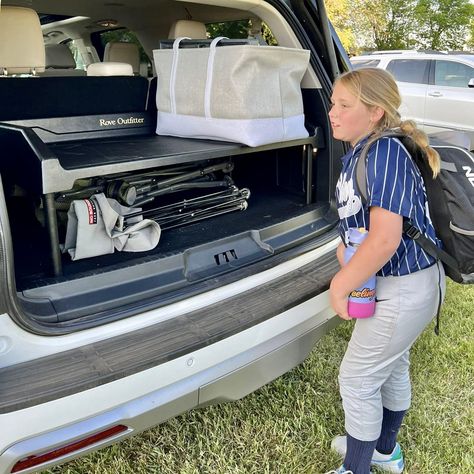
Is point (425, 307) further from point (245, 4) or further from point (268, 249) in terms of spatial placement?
point (245, 4)

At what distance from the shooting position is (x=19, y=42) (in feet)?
8.21

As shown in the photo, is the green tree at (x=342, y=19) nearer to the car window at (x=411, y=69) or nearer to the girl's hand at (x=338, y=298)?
the car window at (x=411, y=69)

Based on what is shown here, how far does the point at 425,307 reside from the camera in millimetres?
1859

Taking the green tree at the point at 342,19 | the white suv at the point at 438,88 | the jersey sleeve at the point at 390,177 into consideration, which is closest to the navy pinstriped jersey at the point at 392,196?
the jersey sleeve at the point at 390,177

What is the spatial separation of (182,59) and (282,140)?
594mm

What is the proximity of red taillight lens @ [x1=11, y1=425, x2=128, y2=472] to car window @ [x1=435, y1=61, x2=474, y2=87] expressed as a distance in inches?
324

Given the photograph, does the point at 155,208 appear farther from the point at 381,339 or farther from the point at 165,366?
the point at 381,339

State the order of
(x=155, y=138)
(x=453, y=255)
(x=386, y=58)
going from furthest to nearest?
(x=386, y=58), (x=155, y=138), (x=453, y=255)

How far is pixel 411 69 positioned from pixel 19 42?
7.68 meters

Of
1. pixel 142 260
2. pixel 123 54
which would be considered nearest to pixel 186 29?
pixel 123 54

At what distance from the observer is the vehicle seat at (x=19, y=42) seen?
2.46 metres

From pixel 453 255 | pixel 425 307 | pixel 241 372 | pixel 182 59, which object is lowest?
pixel 241 372

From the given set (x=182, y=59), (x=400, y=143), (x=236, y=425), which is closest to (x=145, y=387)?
(x=236, y=425)

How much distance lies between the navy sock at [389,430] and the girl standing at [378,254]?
10cm
